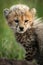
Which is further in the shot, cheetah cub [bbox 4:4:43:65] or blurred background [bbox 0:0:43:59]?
blurred background [bbox 0:0:43:59]

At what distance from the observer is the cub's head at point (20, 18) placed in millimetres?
6851

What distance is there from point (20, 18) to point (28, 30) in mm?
241

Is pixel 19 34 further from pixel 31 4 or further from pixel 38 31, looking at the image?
pixel 31 4

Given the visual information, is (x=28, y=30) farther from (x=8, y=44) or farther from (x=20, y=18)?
(x=8, y=44)

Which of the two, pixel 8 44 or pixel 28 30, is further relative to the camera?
pixel 8 44

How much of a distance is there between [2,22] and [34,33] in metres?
1.52

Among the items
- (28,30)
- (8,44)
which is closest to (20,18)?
(28,30)

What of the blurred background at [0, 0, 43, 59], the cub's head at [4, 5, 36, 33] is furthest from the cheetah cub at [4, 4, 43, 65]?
the blurred background at [0, 0, 43, 59]

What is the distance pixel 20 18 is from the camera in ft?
22.6

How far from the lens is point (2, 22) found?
27.3ft

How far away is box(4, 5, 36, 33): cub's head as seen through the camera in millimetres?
6851

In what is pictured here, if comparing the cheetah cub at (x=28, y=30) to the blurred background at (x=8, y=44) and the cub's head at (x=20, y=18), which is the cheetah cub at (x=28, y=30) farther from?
the blurred background at (x=8, y=44)

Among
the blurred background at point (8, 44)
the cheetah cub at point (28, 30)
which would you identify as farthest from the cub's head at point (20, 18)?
the blurred background at point (8, 44)

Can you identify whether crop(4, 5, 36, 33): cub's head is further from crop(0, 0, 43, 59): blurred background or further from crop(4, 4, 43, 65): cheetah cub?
crop(0, 0, 43, 59): blurred background
